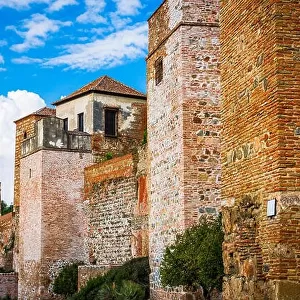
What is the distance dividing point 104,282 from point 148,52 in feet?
20.9

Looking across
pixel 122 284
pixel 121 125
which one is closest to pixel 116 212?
pixel 121 125

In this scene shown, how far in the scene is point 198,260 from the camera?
45.5ft

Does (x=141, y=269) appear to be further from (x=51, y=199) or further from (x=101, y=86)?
(x=101, y=86)

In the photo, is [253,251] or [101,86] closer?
[253,251]

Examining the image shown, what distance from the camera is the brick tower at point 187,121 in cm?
Answer: 1672

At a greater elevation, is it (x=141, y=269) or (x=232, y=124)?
(x=232, y=124)

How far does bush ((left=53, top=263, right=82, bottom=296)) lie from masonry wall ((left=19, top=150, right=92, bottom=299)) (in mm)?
350

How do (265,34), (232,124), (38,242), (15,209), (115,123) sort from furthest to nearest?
1. (15,209)
2. (115,123)
3. (38,242)
4. (232,124)
5. (265,34)

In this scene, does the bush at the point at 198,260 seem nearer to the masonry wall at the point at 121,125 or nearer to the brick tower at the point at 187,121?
the brick tower at the point at 187,121

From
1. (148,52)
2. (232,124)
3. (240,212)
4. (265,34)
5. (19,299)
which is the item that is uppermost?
(148,52)

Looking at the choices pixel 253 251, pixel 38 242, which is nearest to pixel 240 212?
pixel 253 251

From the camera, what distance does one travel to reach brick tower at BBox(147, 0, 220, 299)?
54.9ft

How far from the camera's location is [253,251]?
30.0 ft

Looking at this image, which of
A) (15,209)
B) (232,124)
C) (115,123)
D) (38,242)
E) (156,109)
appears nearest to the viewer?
(232,124)
